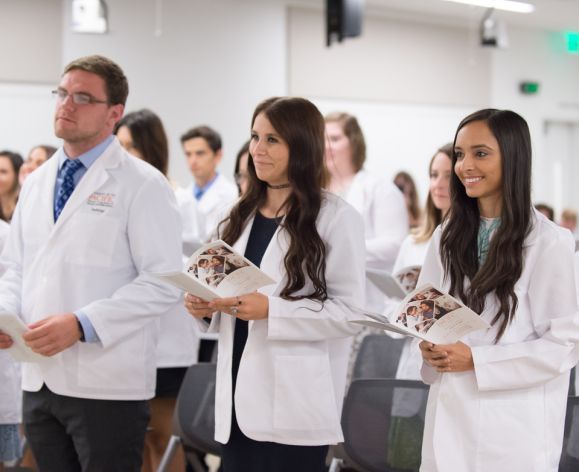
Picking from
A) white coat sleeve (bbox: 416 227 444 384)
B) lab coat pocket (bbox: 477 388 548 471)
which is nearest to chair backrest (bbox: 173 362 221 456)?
white coat sleeve (bbox: 416 227 444 384)

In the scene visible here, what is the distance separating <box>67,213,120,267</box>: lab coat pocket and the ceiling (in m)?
6.94

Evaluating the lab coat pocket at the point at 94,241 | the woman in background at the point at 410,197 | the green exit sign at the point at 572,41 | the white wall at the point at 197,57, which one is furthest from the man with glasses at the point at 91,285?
the green exit sign at the point at 572,41

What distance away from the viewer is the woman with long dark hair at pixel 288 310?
2.52 meters

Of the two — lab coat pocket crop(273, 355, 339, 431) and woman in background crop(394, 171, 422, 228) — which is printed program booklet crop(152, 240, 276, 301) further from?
woman in background crop(394, 171, 422, 228)

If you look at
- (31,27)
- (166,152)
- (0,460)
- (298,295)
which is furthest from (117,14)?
(298,295)

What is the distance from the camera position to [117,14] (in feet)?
28.1

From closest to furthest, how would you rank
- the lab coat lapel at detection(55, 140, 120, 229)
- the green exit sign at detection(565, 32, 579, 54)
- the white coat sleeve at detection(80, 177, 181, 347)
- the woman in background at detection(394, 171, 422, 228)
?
1. the white coat sleeve at detection(80, 177, 181, 347)
2. the lab coat lapel at detection(55, 140, 120, 229)
3. the woman in background at detection(394, 171, 422, 228)
4. the green exit sign at detection(565, 32, 579, 54)

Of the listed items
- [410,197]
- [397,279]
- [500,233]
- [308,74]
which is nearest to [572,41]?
[308,74]

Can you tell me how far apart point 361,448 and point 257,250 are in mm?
906

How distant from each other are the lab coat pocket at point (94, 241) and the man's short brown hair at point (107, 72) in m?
0.41

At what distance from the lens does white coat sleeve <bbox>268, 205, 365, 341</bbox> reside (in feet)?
8.25

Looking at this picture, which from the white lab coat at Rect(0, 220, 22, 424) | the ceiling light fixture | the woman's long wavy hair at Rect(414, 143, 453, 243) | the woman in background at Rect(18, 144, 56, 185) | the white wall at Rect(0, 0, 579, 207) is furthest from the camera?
the ceiling light fixture

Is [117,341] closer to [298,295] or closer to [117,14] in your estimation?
[298,295]

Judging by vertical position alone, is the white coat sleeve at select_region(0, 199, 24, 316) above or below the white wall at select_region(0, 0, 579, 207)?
below
